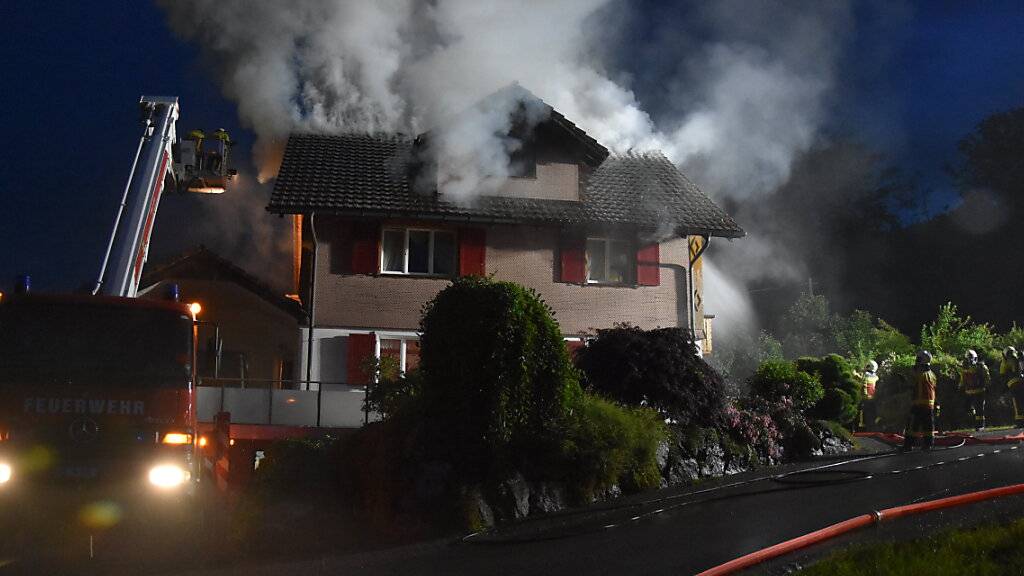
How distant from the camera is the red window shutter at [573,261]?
20266 mm

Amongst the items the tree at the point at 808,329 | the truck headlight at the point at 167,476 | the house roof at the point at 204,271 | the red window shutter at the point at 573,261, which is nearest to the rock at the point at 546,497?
the truck headlight at the point at 167,476

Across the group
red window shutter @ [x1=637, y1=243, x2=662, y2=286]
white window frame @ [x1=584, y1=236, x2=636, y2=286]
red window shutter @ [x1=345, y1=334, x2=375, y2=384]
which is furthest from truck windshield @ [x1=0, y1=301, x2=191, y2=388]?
red window shutter @ [x1=637, y1=243, x2=662, y2=286]

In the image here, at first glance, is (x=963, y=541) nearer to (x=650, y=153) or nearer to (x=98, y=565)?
(x=98, y=565)

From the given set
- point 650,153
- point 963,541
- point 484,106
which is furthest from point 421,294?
point 963,541

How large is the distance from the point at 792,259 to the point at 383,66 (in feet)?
110

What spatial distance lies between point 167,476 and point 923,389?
429 inches

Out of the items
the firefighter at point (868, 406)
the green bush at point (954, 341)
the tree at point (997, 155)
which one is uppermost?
the tree at point (997, 155)

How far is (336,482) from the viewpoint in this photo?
10398 millimetres

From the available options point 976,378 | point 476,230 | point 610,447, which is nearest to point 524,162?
point 476,230

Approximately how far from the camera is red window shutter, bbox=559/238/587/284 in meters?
20.3

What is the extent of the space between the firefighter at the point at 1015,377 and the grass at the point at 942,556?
44.0 ft

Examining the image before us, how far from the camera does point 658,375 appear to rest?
12312mm

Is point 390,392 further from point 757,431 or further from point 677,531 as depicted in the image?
point 677,531

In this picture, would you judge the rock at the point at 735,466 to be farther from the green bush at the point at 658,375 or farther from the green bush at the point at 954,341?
the green bush at the point at 954,341
